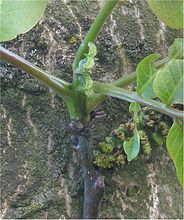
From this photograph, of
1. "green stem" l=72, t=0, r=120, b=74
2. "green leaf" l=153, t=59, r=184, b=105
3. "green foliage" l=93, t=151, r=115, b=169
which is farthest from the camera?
"green foliage" l=93, t=151, r=115, b=169

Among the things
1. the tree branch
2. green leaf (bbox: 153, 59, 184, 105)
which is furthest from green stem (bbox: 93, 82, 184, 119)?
the tree branch

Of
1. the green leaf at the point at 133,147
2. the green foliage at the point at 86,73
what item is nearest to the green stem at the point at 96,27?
the green foliage at the point at 86,73

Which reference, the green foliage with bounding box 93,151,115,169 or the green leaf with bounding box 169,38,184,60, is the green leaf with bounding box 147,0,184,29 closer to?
the green leaf with bounding box 169,38,184,60

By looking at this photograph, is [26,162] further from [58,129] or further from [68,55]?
[68,55]

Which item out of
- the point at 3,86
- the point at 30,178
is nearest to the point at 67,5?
the point at 3,86

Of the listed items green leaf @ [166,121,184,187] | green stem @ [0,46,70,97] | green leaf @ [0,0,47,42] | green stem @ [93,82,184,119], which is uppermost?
green leaf @ [0,0,47,42]

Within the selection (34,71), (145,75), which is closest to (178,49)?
(145,75)

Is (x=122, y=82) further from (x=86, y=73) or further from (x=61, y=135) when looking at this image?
(x=61, y=135)
